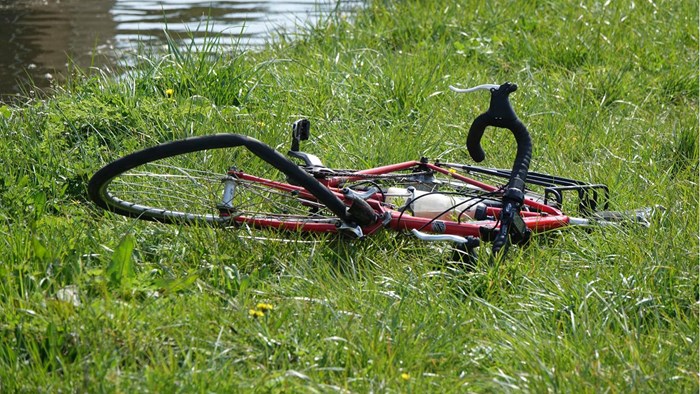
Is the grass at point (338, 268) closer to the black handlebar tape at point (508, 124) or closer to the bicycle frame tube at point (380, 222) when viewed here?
the bicycle frame tube at point (380, 222)

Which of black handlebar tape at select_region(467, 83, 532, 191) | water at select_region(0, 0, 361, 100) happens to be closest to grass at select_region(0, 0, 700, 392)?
black handlebar tape at select_region(467, 83, 532, 191)

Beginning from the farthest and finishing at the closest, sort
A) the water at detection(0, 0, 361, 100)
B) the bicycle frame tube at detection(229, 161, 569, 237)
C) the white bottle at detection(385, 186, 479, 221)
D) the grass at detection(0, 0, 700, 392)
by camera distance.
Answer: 1. the water at detection(0, 0, 361, 100)
2. the white bottle at detection(385, 186, 479, 221)
3. the bicycle frame tube at detection(229, 161, 569, 237)
4. the grass at detection(0, 0, 700, 392)

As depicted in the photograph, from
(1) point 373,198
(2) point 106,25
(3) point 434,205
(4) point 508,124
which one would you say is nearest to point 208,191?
(1) point 373,198

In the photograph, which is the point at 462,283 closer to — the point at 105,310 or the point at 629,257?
the point at 629,257

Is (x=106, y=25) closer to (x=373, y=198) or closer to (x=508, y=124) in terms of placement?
(x=373, y=198)

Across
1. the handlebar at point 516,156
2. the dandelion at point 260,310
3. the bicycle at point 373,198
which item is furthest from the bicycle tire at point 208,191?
the handlebar at point 516,156

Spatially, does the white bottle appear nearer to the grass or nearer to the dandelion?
the grass

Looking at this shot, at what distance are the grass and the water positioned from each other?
2.01 m

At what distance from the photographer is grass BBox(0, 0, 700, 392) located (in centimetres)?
289

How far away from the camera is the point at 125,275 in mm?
3311

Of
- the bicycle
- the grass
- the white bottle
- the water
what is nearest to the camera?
the grass

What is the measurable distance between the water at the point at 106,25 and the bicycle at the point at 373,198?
11.3 feet

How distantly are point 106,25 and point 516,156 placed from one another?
244 inches

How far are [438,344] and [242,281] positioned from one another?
74 cm
